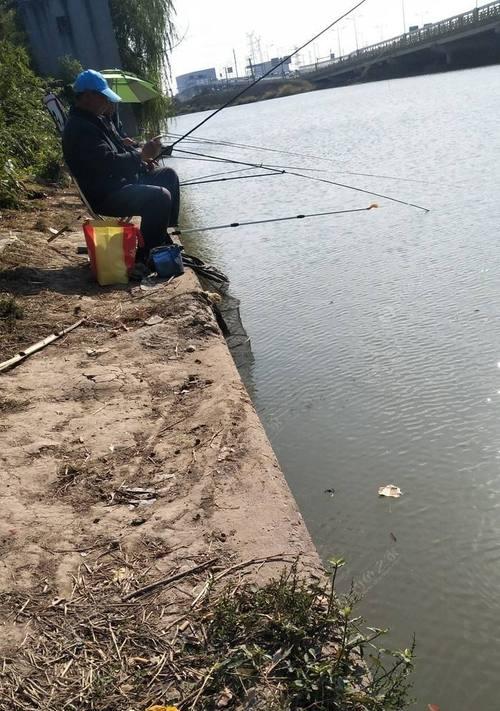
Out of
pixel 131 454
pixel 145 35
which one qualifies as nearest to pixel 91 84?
pixel 131 454

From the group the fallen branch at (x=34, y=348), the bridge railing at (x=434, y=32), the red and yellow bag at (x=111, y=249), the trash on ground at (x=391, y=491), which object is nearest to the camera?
the trash on ground at (x=391, y=491)

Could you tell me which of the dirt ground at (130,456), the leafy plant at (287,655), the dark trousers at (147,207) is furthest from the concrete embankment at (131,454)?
the dark trousers at (147,207)

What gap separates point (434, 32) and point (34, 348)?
5224 cm

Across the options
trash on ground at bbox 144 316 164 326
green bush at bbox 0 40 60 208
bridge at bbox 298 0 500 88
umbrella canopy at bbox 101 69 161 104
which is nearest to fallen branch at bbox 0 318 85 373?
trash on ground at bbox 144 316 164 326

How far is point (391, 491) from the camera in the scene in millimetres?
3139

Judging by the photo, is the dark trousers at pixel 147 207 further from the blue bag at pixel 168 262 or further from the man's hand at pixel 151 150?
the blue bag at pixel 168 262

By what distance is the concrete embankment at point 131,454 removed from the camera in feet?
7.41

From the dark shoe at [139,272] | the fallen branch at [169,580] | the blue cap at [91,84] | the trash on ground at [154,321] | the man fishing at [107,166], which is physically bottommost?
the fallen branch at [169,580]

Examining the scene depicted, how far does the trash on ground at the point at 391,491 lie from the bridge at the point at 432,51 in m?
46.1

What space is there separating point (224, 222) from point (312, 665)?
8631 millimetres

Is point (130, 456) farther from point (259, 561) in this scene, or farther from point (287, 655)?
point (287, 655)

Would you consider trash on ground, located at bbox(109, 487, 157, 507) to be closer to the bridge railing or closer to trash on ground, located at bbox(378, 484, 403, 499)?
trash on ground, located at bbox(378, 484, 403, 499)

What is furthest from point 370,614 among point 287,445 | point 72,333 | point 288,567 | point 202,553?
point 72,333

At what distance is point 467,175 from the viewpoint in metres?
9.69
